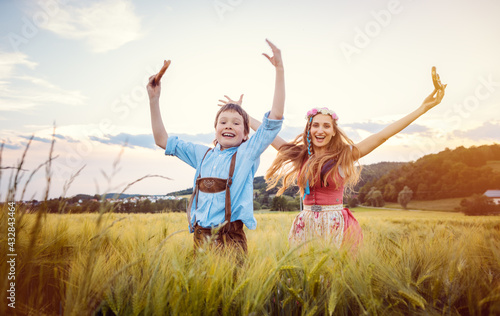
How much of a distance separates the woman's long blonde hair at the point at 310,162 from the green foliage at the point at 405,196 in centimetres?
1704

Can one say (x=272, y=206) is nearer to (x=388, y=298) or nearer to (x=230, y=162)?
(x=230, y=162)

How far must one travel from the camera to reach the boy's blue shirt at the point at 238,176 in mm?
2533

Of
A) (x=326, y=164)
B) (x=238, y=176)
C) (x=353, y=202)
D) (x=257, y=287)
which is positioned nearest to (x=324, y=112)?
(x=326, y=164)

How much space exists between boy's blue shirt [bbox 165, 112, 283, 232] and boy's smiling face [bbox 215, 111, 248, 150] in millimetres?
78

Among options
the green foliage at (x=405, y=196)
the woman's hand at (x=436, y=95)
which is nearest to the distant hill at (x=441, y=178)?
the green foliage at (x=405, y=196)

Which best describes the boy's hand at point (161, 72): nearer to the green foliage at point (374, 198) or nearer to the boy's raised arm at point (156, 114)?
the boy's raised arm at point (156, 114)

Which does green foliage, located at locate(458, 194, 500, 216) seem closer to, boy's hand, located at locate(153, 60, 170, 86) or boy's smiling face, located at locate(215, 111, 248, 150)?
boy's smiling face, located at locate(215, 111, 248, 150)

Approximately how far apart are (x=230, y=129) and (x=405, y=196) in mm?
19587

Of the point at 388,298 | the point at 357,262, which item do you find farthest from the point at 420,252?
the point at 388,298

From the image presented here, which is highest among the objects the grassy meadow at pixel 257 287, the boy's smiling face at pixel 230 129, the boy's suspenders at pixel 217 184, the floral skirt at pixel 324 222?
the boy's smiling face at pixel 230 129

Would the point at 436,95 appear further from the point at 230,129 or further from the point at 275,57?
the point at 230,129

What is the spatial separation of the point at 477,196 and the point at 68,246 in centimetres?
1760

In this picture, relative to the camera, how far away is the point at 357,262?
75.7 inches

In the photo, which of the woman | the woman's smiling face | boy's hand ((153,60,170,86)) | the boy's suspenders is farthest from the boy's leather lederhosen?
the woman's smiling face
